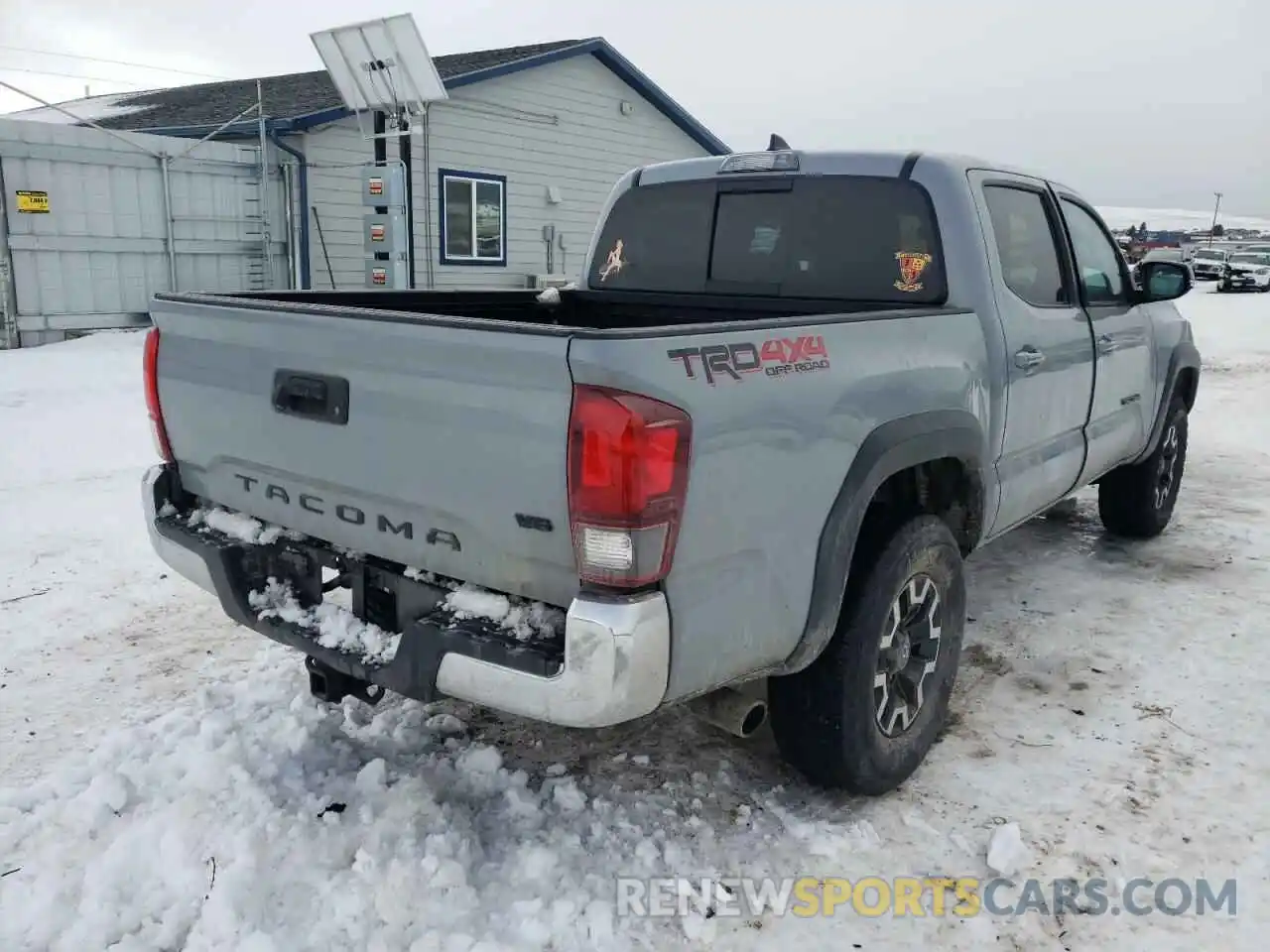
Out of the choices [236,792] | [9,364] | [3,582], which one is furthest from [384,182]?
[236,792]

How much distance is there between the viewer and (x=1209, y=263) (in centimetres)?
4309

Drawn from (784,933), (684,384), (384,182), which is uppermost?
(384,182)

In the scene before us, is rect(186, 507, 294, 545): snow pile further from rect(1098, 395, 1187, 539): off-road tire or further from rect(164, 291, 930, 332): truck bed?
rect(1098, 395, 1187, 539): off-road tire

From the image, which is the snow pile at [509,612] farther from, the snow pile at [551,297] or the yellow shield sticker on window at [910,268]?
the snow pile at [551,297]

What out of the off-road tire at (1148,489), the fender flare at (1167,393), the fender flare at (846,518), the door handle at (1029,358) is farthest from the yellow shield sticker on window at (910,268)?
the off-road tire at (1148,489)

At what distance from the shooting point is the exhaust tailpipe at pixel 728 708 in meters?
3.01

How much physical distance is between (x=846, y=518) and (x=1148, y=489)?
154 inches

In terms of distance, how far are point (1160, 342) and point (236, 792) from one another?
198 inches

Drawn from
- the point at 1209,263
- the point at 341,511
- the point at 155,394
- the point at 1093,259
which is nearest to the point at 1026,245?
the point at 1093,259

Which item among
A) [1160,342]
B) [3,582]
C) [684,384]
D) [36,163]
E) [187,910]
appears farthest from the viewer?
[36,163]

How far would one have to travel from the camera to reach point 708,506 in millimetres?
2369

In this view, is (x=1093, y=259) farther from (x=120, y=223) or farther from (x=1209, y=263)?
(x=1209, y=263)

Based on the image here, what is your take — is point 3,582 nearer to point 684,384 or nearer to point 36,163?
point 684,384

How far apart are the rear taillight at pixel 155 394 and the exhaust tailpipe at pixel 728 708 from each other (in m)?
1.92
